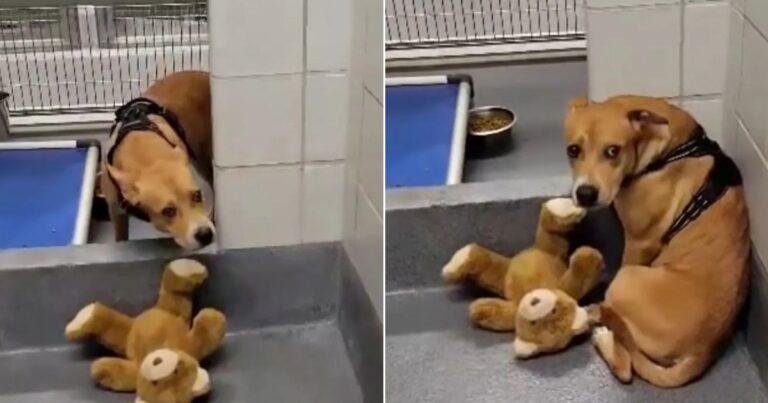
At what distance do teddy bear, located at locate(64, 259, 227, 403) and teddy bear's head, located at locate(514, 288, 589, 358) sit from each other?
355mm

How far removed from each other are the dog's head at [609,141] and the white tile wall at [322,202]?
0.29m

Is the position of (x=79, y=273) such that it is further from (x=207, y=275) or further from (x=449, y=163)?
(x=449, y=163)

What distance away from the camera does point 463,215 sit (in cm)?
120

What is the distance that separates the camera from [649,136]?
1237mm

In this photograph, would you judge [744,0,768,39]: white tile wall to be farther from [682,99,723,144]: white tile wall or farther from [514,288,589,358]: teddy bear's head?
[514,288,589,358]: teddy bear's head

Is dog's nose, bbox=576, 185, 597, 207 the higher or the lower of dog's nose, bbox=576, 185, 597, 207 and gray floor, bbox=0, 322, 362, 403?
the higher

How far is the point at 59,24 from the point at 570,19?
710 mm

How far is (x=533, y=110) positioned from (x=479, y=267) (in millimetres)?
179

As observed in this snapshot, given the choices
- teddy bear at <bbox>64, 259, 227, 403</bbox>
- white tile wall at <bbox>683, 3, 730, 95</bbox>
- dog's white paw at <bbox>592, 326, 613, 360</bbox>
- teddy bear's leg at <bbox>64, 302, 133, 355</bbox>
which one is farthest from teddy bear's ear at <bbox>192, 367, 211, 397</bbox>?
white tile wall at <bbox>683, 3, 730, 95</bbox>

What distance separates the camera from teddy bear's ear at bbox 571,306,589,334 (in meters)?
1.25

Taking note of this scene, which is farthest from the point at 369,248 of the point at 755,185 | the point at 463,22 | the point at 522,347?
the point at 755,185

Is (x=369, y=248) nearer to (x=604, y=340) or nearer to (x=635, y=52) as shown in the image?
(x=604, y=340)

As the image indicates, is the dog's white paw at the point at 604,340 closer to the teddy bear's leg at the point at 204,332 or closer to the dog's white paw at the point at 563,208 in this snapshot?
the dog's white paw at the point at 563,208

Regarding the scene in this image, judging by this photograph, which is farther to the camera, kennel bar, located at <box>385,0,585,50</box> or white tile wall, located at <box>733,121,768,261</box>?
white tile wall, located at <box>733,121,768,261</box>
